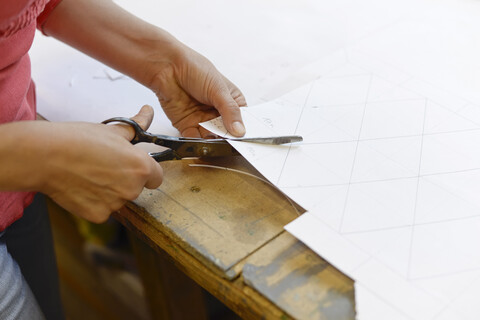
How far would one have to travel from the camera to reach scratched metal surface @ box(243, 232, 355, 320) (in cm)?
55

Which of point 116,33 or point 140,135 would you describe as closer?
point 140,135

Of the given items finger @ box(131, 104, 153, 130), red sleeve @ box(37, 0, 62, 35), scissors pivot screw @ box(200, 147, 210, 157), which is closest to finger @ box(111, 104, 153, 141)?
finger @ box(131, 104, 153, 130)

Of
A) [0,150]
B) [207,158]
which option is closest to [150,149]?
[207,158]

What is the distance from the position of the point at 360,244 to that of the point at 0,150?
445 mm

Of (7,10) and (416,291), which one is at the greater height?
(7,10)

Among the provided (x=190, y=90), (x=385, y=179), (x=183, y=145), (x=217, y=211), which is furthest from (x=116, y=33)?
(x=385, y=179)

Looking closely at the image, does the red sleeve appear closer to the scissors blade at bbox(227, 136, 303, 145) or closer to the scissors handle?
the scissors handle

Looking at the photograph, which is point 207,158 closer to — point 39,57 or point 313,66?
point 313,66

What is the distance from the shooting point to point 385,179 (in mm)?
692

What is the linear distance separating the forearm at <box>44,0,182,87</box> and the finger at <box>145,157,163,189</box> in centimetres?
26

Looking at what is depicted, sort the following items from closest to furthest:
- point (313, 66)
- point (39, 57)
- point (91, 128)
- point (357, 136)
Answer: point (91, 128) → point (357, 136) → point (313, 66) → point (39, 57)

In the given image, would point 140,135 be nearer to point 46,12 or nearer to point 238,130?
point 238,130

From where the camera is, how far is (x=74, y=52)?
1.10 metres

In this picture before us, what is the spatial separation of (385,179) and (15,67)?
1.88ft
